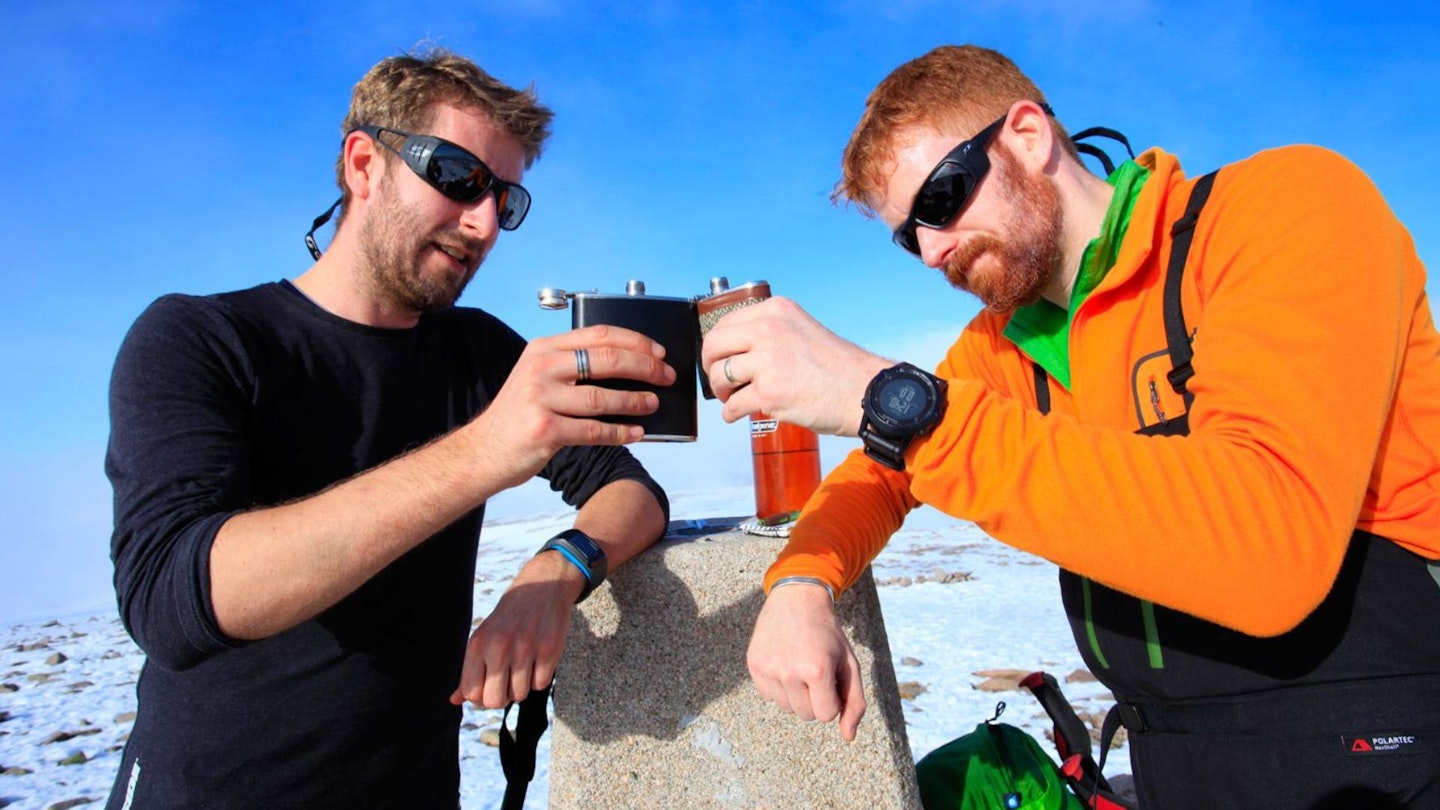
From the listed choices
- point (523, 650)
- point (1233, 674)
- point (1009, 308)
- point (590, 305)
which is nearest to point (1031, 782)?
point (1233, 674)

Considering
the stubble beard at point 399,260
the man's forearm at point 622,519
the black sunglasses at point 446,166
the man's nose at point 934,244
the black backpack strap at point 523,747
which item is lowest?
the black backpack strap at point 523,747

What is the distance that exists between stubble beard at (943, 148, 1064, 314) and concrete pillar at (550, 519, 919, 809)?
0.76m

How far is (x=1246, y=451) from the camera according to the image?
110 cm

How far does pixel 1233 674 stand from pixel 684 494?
13146 millimetres

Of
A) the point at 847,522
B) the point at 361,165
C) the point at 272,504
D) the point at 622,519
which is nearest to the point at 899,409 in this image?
the point at 847,522

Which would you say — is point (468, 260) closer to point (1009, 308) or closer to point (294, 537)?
point (294, 537)

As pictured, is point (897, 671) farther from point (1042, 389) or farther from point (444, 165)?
point (444, 165)

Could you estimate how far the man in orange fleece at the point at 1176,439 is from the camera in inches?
43.9

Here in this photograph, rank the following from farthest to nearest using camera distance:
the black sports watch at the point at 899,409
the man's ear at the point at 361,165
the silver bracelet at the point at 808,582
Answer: the man's ear at the point at 361,165
the silver bracelet at the point at 808,582
the black sports watch at the point at 899,409

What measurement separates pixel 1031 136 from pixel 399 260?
161 cm

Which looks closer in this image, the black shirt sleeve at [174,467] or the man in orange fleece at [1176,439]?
the man in orange fleece at [1176,439]

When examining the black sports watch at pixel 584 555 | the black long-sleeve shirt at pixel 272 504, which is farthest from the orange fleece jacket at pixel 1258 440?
the black long-sleeve shirt at pixel 272 504

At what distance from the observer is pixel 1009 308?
1.82 m

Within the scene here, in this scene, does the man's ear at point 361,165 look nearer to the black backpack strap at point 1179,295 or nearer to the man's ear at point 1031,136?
the man's ear at point 1031,136
